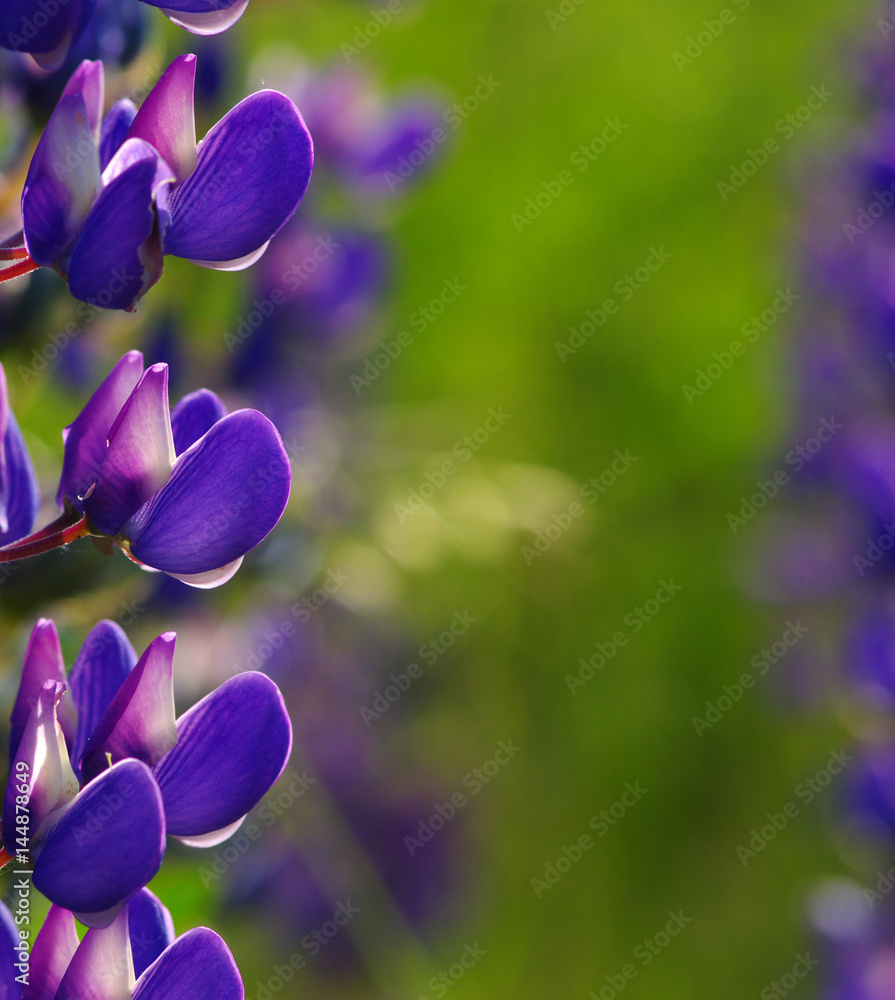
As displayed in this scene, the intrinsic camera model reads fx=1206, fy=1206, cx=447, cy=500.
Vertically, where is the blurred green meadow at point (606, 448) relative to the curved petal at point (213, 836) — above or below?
below

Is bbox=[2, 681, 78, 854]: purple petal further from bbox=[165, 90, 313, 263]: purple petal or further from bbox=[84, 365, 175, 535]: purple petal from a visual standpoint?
bbox=[165, 90, 313, 263]: purple petal

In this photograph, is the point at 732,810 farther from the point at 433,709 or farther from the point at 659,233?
the point at 659,233

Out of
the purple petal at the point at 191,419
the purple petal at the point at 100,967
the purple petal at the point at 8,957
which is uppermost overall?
the purple petal at the point at 191,419

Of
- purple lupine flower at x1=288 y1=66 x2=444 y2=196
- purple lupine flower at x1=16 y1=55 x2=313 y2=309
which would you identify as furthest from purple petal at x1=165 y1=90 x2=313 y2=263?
purple lupine flower at x1=288 y1=66 x2=444 y2=196

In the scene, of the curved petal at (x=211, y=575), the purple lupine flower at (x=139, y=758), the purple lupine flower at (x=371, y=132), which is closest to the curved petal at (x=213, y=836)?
the purple lupine flower at (x=139, y=758)

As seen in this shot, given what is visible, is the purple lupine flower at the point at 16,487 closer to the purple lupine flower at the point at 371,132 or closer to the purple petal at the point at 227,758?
the purple petal at the point at 227,758
